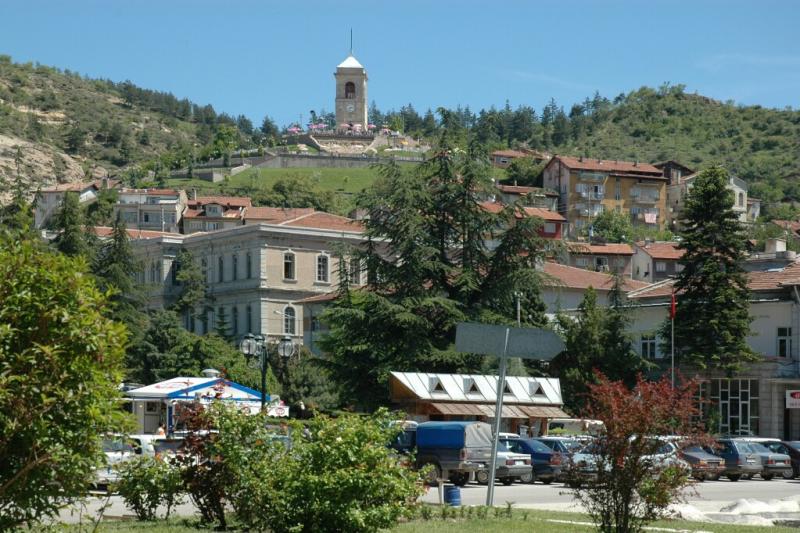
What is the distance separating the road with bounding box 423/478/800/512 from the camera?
91.5 ft

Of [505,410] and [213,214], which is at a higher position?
[213,214]

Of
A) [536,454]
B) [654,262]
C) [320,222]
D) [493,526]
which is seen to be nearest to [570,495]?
[493,526]

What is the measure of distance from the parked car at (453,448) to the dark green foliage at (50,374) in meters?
24.2

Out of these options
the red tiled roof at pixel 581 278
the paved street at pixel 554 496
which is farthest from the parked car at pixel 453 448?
the red tiled roof at pixel 581 278

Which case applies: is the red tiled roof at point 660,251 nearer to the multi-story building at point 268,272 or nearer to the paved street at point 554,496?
the multi-story building at point 268,272

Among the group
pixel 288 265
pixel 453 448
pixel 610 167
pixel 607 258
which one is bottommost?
pixel 453 448

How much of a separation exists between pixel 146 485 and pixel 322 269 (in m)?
75.1

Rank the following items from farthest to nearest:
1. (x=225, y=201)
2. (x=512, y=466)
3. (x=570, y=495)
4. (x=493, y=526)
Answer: (x=225, y=201) → (x=512, y=466) → (x=570, y=495) → (x=493, y=526)

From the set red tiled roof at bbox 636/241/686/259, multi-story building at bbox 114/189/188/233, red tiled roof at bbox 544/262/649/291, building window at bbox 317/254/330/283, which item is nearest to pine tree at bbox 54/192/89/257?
building window at bbox 317/254/330/283

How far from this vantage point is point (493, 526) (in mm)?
20000

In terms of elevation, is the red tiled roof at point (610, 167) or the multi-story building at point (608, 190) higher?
the red tiled roof at point (610, 167)

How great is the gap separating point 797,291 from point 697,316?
177 inches

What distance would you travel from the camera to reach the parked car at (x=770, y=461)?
43597 millimetres

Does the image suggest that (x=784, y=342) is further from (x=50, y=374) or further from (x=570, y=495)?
(x=50, y=374)
